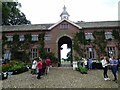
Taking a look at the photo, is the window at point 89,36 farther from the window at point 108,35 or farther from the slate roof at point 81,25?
the window at point 108,35

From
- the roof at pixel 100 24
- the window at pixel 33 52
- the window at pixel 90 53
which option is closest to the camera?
the window at pixel 90 53

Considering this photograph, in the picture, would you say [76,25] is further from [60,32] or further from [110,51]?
A: [110,51]

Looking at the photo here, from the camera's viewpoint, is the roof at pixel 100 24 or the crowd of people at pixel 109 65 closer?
the crowd of people at pixel 109 65

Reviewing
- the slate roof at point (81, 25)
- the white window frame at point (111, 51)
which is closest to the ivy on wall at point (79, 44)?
the slate roof at point (81, 25)

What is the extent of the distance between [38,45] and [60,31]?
473cm

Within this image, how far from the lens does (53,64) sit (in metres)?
45.4

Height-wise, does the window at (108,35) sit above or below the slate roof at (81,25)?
below

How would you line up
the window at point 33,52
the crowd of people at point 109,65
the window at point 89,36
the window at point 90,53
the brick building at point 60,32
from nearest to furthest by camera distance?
the crowd of people at point 109,65 < the window at point 90,53 < the brick building at point 60,32 < the window at point 89,36 < the window at point 33,52

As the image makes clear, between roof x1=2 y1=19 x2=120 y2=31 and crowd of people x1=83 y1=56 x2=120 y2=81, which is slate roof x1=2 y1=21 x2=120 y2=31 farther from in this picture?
crowd of people x1=83 y1=56 x2=120 y2=81

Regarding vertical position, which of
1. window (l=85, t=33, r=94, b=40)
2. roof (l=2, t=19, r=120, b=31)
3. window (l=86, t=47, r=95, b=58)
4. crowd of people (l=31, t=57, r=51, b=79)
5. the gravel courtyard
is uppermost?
roof (l=2, t=19, r=120, b=31)

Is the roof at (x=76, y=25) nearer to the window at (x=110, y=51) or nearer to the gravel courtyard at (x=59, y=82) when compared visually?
the window at (x=110, y=51)

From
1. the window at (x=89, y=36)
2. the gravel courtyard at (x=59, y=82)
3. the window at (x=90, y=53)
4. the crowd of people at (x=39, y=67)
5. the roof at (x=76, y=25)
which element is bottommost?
the gravel courtyard at (x=59, y=82)

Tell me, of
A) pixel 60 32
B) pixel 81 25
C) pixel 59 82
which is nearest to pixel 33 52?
pixel 60 32

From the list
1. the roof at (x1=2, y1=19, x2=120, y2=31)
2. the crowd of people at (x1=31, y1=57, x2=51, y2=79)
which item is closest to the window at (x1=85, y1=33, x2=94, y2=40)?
the roof at (x1=2, y1=19, x2=120, y2=31)
